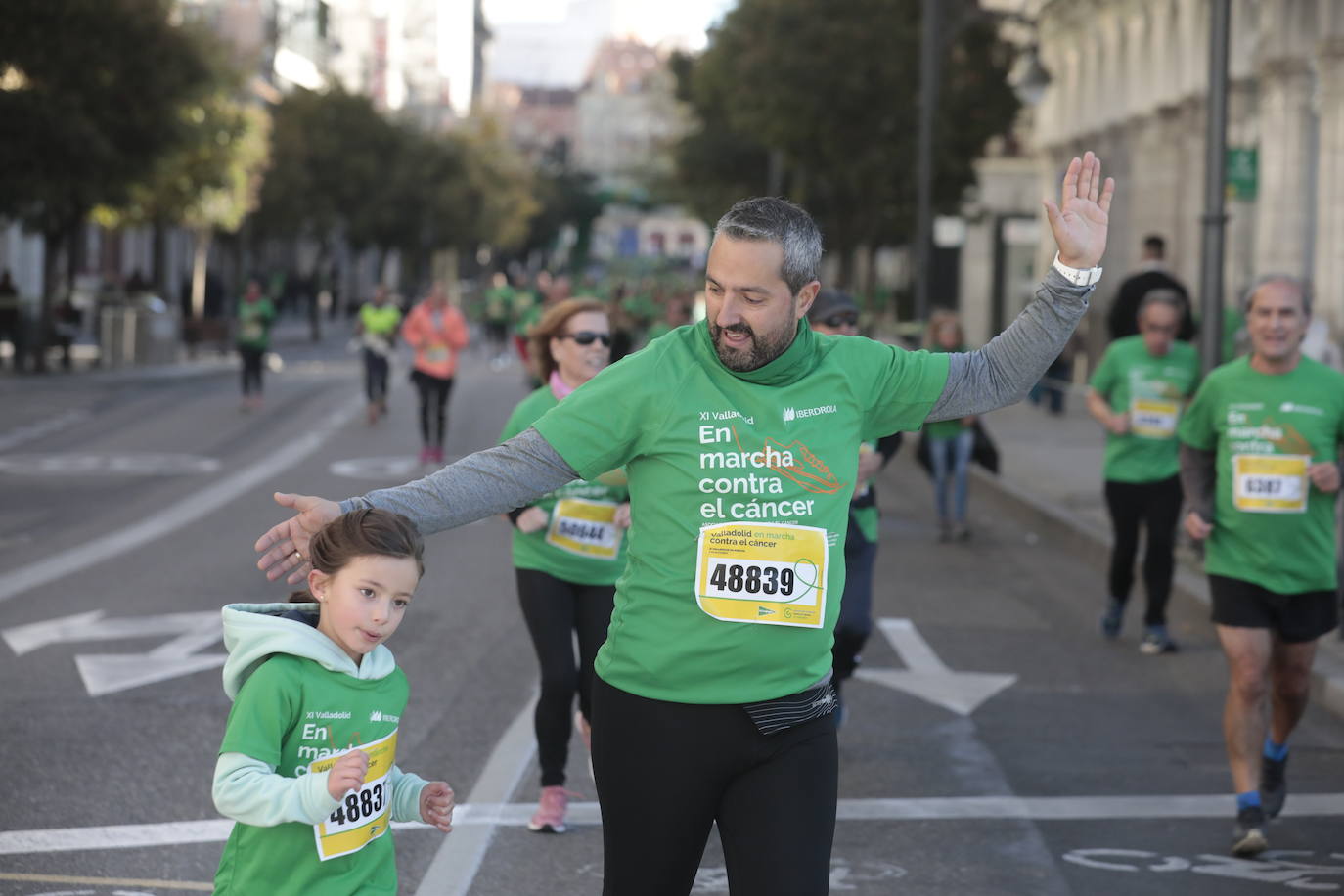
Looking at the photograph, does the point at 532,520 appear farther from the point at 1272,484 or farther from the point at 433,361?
the point at 433,361

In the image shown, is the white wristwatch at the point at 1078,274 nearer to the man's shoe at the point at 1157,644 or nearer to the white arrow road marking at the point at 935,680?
the white arrow road marking at the point at 935,680

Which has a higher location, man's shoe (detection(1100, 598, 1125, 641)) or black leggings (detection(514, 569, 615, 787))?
black leggings (detection(514, 569, 615, 787))

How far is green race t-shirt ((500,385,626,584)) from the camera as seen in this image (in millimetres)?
6926

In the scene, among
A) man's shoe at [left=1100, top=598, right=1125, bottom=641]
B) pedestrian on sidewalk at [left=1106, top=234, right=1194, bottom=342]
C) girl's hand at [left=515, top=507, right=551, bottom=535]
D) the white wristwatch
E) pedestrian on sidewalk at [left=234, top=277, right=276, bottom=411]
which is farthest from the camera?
pedestrian on sidewalk at [left=234, top=277, right=276, bottom=411]

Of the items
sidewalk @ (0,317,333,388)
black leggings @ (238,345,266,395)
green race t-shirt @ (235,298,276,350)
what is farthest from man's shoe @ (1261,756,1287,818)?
sidewalk @ (0,317,333,388)

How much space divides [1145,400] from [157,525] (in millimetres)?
7770

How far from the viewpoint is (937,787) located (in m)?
7.70

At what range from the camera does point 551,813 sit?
6.90 meters

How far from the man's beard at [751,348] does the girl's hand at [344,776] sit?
1.01m

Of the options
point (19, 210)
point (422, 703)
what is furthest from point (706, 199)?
point (422, 703)

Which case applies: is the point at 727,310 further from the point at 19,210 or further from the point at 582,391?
the point at 19,210

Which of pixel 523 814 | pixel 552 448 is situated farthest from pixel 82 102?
pixel 552 448

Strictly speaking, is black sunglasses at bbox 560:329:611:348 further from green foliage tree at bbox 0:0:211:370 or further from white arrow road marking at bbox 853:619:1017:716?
→ green foliage tree at bbox 0:0:211:370

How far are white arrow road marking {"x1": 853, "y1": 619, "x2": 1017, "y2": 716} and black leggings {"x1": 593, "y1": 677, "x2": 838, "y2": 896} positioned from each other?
17.0 ft
